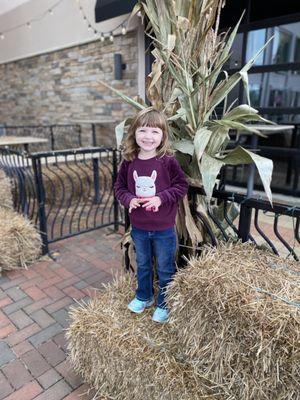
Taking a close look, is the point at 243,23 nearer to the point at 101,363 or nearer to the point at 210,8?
the point at 210,8

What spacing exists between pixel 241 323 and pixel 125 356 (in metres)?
0.63

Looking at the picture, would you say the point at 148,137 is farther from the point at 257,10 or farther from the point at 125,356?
the point at 257,10

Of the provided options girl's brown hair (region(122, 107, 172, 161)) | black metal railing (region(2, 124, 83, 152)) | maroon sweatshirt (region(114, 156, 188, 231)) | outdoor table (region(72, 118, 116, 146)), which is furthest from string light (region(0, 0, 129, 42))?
maroon sweatshirt (region(114, 156, 188, 231))

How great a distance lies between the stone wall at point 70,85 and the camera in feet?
18.9

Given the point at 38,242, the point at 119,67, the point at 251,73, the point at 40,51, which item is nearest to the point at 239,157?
the point at 38,242

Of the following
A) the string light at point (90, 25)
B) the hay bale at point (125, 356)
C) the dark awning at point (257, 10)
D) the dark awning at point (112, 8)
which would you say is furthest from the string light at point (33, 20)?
the hay bale at point (125, 356)

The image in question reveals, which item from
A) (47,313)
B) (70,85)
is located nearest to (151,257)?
(47,313)

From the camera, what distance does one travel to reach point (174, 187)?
1.65 m

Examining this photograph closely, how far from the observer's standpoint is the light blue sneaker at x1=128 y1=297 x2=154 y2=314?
1804 millimetres

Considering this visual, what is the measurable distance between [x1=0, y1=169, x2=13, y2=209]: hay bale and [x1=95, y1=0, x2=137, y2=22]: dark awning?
2.76m

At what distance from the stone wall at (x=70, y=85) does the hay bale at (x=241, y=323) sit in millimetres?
4769

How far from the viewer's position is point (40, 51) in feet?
24.6

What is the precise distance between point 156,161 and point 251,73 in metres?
3.68

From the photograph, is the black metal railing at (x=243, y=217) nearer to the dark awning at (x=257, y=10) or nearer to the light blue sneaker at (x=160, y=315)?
the light blue sneaker at (x=160, y=315)
